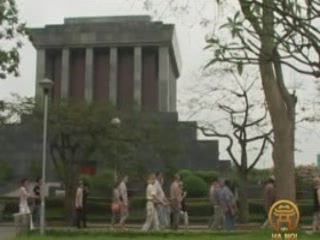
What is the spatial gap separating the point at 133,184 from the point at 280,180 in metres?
26.6

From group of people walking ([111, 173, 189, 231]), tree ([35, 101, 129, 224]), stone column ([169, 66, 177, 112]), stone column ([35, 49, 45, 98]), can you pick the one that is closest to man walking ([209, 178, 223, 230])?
group of people walking ([111, 173, 189, 231])

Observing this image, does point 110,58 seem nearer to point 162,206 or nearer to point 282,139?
point 162,206

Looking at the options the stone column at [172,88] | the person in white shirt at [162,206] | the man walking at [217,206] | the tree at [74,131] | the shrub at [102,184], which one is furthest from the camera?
the stone column at [172,88]

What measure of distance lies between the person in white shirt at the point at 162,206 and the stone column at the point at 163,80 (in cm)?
4413

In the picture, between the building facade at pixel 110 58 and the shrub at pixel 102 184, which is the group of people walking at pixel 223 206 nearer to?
the shrub at pixel 102 184

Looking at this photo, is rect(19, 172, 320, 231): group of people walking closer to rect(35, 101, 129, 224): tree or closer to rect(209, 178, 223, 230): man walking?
rect(209, 178, 223, 230): man walking

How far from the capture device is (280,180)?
20734 millimetres

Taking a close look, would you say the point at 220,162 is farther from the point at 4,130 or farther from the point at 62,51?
the point at 62,51

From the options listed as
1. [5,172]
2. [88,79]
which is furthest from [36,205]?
[88,79]

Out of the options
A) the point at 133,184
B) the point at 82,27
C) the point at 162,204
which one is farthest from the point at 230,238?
the point at 82,27

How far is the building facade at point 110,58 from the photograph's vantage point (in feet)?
224

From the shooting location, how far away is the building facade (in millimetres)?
68125

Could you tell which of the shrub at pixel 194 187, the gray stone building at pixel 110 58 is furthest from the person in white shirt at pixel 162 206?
the gray stone building at pixel 110 58

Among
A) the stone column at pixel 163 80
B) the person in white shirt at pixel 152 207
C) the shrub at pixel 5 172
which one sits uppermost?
the stone column at pixel 163 80
